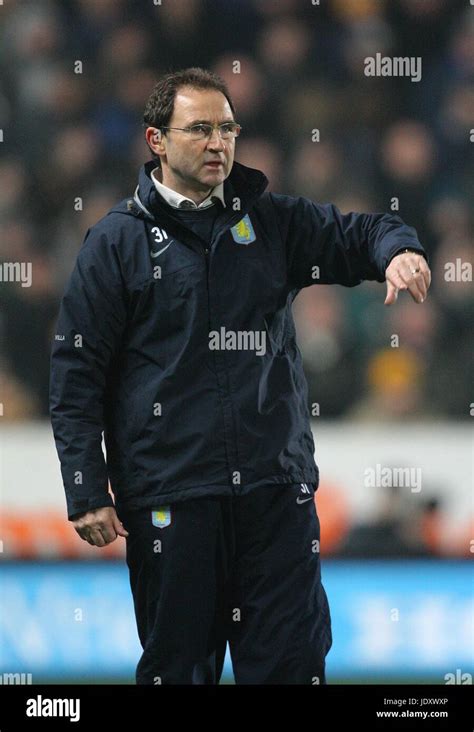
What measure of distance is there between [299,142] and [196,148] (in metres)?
3.76

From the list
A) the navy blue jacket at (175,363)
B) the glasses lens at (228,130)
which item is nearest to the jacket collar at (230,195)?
the navy blue jacket at (175,363)

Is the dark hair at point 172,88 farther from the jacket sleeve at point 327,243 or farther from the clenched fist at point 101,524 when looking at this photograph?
the clenched fist at point 101,524

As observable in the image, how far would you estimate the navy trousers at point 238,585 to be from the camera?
372cm

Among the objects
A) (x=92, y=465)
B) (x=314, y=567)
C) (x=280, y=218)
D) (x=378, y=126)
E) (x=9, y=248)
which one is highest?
(x=378, y=126)

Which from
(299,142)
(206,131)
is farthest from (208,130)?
(299,142)

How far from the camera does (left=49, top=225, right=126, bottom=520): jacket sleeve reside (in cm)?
373

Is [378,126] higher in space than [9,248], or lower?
higher

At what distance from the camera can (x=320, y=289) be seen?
7090 mm

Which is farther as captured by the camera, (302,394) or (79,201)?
(79,201)

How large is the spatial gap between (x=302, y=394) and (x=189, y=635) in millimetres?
731

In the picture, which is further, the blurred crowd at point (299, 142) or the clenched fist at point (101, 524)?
the blurred crowd at point (299, 142)
